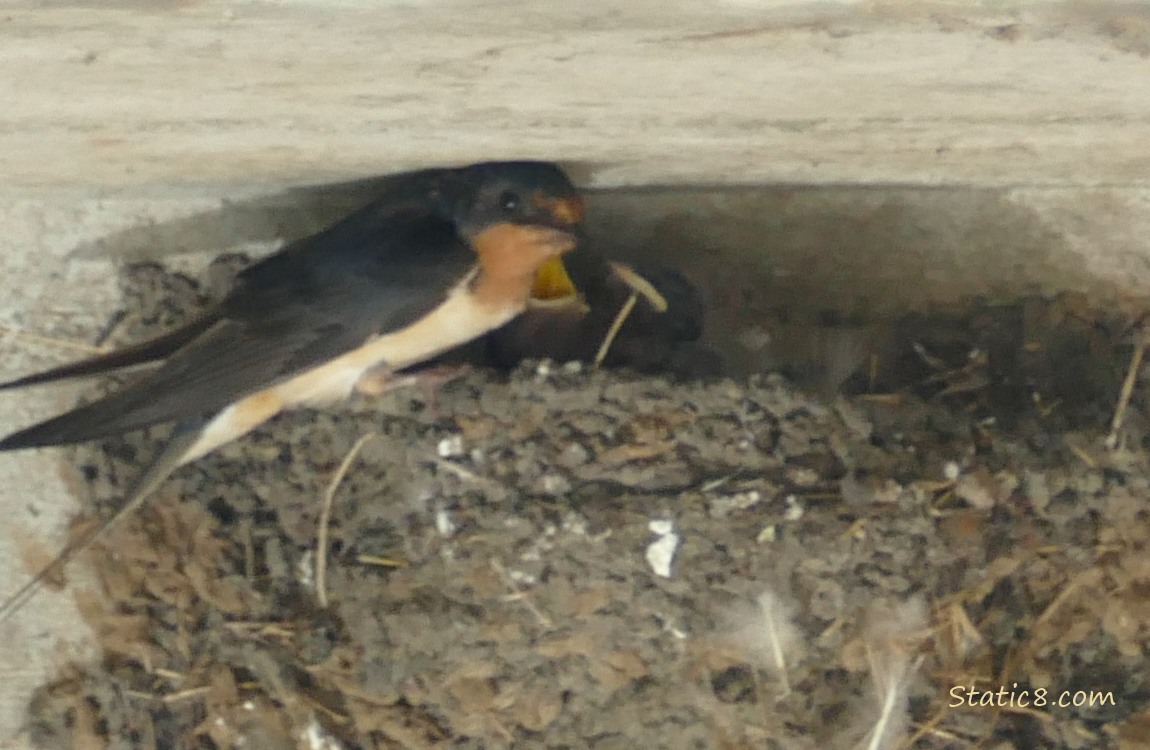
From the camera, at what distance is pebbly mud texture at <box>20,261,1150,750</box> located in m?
1.94

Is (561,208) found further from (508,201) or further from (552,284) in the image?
(552,284)

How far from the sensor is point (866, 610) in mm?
1946

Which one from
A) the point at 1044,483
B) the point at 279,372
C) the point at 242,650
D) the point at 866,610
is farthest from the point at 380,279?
the point at 1044,483

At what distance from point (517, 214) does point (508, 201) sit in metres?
0.03

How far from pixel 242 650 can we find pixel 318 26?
1.12m

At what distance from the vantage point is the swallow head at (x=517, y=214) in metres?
2.04

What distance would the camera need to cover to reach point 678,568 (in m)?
1.95

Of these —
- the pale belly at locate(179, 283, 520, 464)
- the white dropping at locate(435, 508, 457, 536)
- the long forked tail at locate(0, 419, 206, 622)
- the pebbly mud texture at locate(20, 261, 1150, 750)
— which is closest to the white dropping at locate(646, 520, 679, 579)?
the pebbly mud texture at locate(20, 261, 1150, 750)

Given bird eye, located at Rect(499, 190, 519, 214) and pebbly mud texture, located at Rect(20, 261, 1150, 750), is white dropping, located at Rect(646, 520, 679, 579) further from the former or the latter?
bird eye, located at Rect(499, 190, 519, 214)

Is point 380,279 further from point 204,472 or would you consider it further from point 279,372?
point 204,472

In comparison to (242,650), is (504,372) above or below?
above

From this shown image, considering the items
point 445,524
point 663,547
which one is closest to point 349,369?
point 445,524

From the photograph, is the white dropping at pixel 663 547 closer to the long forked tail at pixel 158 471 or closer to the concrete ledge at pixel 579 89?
the concrete ledge at pixel 579 89

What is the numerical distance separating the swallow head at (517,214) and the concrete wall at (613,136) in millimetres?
63
